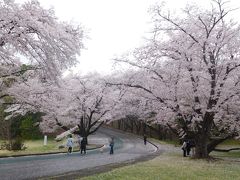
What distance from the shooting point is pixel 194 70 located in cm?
2711

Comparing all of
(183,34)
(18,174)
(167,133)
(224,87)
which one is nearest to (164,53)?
(183,34)

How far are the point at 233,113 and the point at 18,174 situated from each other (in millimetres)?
18479

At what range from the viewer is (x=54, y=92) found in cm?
2862

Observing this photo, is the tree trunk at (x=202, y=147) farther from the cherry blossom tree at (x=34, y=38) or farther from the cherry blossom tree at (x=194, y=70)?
the cherry blossom tree at (x=34, y=38)

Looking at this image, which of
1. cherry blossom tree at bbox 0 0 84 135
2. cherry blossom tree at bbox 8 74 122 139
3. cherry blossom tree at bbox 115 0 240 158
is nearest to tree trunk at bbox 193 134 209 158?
cherry blossom tree at bbox 115 0 240 158

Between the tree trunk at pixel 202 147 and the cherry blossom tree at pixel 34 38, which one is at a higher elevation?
the cherry blossom tree at pixel 34 38

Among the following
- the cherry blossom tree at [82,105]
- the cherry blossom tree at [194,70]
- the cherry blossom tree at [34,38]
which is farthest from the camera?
the cherry blossom tree at [82,105]

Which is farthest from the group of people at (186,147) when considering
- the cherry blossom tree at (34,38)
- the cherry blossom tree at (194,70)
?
the cherry blossom tree at (34,38)

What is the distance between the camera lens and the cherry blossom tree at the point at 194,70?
26766 millimetres

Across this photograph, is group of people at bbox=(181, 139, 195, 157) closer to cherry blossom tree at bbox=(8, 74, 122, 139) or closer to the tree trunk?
the tree trunk

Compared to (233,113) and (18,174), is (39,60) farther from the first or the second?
(233,113)

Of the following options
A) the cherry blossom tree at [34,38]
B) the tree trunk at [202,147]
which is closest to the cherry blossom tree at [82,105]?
the tree trunk at [202,147]

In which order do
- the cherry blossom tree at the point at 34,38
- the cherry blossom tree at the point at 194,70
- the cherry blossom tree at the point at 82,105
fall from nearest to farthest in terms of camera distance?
1. the cherry blossom tree at the point at 34,38
2. the cherry blossom tree at the point at 194,70
3. the cherry blossom tree at the point at 82,105

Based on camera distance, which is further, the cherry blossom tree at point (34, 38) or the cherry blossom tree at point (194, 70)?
the cherry blossom tree at point (194, 70)
